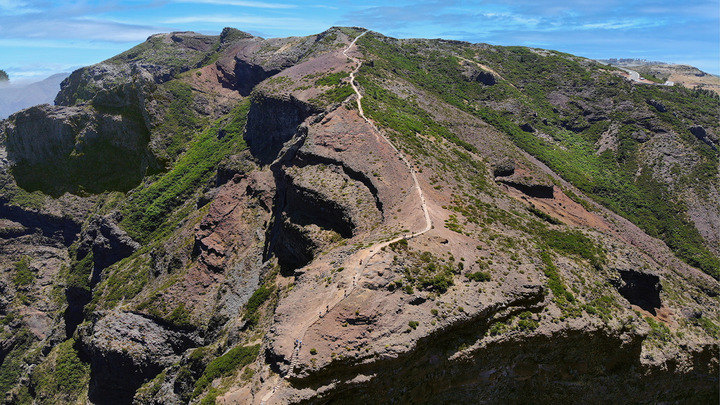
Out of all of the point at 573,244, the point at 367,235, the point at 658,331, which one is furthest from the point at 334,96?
the point at 658,331

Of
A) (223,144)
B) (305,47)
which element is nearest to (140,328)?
(223,144)

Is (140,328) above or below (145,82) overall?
below

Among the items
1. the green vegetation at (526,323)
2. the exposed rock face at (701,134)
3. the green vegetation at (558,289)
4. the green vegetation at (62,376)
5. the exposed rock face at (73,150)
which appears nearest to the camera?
the green vegetation at (526,323)

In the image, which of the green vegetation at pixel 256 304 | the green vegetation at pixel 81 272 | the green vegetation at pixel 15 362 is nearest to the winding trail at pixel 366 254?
the green vegetation at pixel 256 304

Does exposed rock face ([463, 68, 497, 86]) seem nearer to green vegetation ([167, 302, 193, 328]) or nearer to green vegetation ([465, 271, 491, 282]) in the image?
green vegetation ([465, 271, 491, 282])

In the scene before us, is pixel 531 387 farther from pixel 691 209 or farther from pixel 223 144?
pixel 223 144

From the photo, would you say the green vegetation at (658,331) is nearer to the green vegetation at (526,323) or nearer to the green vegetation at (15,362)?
the green vegetation at (526,323)
